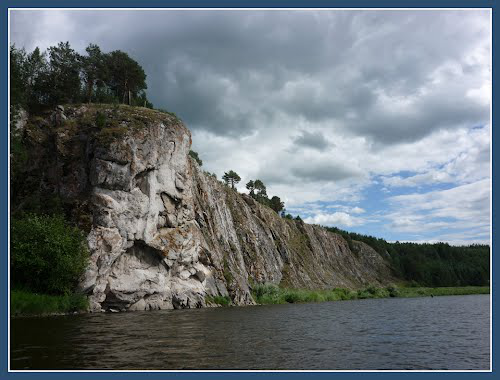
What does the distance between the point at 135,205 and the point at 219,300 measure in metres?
18.8

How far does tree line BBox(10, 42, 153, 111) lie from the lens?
5797 cm

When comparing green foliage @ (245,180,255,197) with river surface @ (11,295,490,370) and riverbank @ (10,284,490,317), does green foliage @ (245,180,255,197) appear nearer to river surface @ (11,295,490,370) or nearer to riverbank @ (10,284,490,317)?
riverbank @ (10,284,490,317)

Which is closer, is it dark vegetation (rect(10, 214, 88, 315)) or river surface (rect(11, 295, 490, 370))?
river surface (rect(11, 295, 490, 370))

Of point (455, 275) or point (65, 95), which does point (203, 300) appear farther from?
point (455, 275)

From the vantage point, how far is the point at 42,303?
32062 mm

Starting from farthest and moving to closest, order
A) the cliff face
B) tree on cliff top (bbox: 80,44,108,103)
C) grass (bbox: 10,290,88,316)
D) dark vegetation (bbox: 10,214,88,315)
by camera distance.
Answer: tree on cliff top (bbox: 80,44,108,103) → the cliff face → dark vegetation (bbox: 10,214,88,315) → grass (bbox: 10,290,88,316)

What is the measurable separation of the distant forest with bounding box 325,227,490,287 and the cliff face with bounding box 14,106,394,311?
339 ft

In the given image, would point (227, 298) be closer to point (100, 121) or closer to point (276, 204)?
point (100, 121)

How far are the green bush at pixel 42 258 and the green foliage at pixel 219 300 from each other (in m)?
21.2

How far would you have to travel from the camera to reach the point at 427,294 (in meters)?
103

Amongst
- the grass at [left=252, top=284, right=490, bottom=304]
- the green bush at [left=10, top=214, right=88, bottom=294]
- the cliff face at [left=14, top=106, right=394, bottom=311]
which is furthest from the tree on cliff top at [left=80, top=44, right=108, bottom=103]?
the grass at [left=252, top=284, right=490, bottom=304]

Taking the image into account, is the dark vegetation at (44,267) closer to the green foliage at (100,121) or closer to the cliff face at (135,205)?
the cliff face at (135,205)

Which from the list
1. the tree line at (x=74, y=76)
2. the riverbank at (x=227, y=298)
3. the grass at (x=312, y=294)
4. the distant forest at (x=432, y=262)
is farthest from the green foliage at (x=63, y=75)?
the distant forest at (x=432, y=262)

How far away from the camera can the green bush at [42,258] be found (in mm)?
32906
